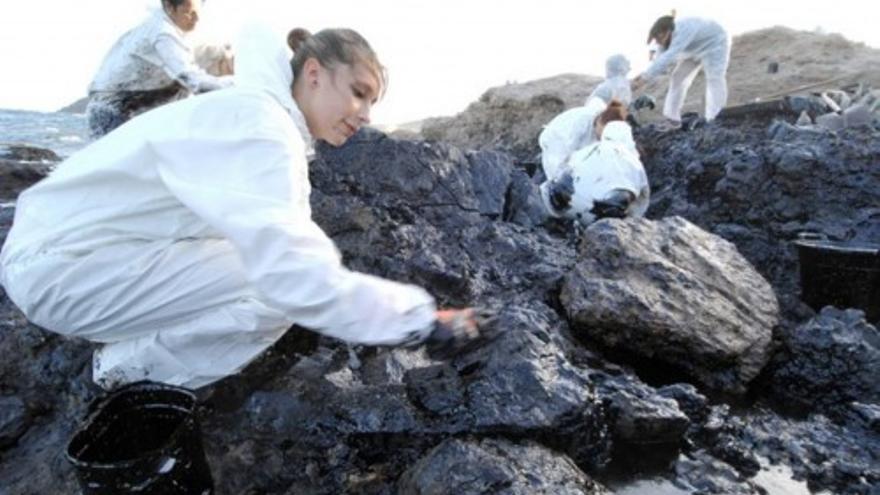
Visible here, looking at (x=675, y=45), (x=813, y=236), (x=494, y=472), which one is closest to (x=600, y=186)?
(x=813, y=236)

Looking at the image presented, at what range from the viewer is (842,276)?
12.4 feet

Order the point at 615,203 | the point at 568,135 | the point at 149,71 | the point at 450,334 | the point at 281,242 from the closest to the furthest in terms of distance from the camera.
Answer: the point at 281,242
the point at 450,334
the point at 149,71
the point at 615,203
the point at 568,135

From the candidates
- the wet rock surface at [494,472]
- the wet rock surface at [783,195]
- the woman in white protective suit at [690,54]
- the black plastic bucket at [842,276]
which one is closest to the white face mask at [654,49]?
the woman in white protective suit at [690,54]

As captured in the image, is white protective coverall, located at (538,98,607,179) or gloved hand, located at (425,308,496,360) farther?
white protective coverall, located at (538,98,607,179)

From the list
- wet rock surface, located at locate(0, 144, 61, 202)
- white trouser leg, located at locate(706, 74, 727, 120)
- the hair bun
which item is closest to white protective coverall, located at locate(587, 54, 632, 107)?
white trouser leg, located at locate(706, 74, 727, 120)

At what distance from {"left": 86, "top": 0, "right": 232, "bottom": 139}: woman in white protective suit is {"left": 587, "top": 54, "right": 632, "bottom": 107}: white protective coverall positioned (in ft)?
16.9

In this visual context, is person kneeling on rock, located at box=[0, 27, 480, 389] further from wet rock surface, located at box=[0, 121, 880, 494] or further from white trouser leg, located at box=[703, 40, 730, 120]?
white trouser leg, located at box=[703, 40, 730, 120]

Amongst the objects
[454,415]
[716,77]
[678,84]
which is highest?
A: [716,77]

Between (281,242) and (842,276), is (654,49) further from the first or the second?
(281,242)

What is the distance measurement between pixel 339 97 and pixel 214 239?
2.42 feet

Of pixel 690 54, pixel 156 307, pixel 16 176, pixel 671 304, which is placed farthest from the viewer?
pixel 690 54

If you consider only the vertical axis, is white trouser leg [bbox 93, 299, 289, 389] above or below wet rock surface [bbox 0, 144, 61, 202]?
above

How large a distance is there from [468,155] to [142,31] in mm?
2484

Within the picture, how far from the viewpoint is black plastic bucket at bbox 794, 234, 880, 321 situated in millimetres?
3693
